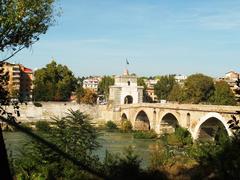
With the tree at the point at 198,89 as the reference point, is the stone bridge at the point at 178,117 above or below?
below

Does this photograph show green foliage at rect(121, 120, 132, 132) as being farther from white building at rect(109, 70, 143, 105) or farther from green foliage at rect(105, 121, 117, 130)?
white building at rect(109, 70, 143, 105)

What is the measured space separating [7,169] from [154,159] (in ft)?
20.5

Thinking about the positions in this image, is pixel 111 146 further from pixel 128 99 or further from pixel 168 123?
pixel 128 99

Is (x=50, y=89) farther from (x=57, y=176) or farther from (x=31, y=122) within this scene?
(x=57, y=176)

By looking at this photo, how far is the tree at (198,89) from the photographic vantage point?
1752 inches

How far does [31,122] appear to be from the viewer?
36844 millimetres

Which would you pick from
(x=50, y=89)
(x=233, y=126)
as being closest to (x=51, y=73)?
(x=50, y=89)

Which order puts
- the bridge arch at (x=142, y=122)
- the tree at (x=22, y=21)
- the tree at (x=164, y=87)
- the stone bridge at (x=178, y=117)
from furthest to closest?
the tree at (x=164, y=87) → the bridge arch at (x=142, y=122) → the stone bridge at (x=178, y=117) → the tree at (x=22, y=21)

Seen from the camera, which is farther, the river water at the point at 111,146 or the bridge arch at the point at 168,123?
the bridge arch at the point at 168,123

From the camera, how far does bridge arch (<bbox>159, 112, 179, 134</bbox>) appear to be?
104 ft

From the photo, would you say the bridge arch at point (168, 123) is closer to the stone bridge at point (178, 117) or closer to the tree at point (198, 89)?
the stone bridge at point (178, 117)

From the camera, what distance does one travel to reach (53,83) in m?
46.9

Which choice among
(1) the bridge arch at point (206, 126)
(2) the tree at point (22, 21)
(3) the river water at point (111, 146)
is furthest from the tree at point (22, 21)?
(1) the bridge arch at point (206, 126)

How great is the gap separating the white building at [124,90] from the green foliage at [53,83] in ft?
16.3
